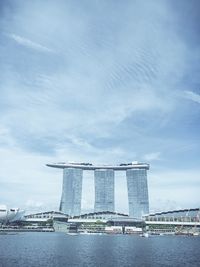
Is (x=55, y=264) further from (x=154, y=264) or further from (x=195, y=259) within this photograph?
(x=195, y=259)

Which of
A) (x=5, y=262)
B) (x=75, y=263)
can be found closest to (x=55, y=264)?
(x=75, y=263)

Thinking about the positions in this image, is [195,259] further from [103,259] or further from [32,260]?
[32,260]

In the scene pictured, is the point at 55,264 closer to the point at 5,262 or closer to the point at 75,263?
the point at 75,263

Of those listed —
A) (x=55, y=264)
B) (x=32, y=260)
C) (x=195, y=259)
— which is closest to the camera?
(x=55, y=264)

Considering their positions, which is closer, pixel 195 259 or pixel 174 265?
pixel 174 265

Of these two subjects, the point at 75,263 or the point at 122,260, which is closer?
the point at 75,263

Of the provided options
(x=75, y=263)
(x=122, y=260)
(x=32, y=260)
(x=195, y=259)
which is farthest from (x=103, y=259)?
(x=195, y=259)

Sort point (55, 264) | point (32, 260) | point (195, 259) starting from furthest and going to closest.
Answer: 1. point (195, 259)
2. point (32, 260)
3. point (55, 264)
